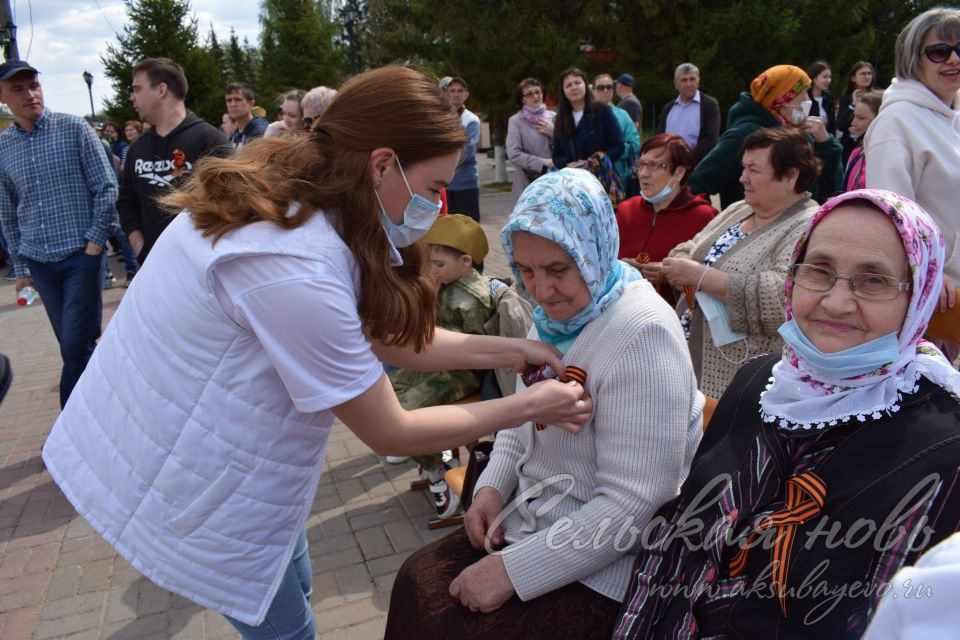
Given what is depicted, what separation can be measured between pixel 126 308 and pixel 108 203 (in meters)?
3.36

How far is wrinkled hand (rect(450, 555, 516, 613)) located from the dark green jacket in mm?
3401

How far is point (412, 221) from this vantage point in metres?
1.88

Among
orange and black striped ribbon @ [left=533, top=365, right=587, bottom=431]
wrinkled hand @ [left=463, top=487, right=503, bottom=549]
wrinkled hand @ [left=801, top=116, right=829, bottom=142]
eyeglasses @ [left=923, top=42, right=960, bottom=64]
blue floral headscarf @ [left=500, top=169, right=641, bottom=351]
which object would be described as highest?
eyeglasses @ [left=923, top=42, right=960, bottom=64]

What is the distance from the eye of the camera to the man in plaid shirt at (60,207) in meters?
4.55

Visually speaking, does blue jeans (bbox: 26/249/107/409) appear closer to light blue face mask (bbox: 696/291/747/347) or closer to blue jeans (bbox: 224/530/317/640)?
blue jeans (bbox: 224/530/317/640)

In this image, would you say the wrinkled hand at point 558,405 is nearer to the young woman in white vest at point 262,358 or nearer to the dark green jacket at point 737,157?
the young woman in white vest at point 262,358

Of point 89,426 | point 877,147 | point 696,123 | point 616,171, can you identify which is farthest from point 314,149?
point 696,123

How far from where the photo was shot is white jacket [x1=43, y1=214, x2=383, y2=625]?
154cm

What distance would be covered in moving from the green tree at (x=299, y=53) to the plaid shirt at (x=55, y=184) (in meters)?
30.4

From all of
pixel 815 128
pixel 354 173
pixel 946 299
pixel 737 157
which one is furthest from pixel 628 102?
pixel 354 173

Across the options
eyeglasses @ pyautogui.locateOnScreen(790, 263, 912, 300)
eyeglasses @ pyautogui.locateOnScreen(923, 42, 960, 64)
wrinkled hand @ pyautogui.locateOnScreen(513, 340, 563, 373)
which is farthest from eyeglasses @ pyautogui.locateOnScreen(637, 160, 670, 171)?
eyeglasses @ pyautogui.locateOnScreen(790, 263, 912, 300)

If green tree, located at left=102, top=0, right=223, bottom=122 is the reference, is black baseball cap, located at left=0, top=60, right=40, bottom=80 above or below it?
above

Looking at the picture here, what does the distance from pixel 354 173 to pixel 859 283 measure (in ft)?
4.05

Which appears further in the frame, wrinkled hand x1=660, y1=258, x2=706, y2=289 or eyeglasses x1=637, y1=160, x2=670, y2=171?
eyeglasses x1=637, y1=160, x2=670, y2=171
